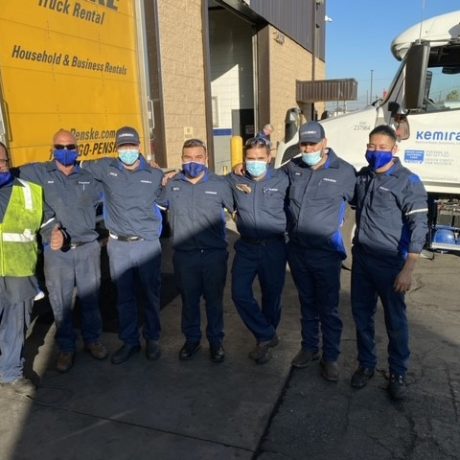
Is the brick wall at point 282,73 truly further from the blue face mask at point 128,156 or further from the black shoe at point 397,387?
the black shoe at point 397,387

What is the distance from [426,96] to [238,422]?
4.64 metres

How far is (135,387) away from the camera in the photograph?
352cm

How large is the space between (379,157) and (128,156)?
191 centimetres

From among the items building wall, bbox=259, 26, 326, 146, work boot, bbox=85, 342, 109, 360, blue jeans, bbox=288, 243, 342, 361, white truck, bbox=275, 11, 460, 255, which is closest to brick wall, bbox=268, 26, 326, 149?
building wall, bbox=259, 26, 326, 146

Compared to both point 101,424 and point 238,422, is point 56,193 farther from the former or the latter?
point 238,422

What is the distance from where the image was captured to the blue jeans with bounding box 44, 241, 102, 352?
3.68 m

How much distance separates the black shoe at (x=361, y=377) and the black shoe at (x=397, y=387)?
19cm

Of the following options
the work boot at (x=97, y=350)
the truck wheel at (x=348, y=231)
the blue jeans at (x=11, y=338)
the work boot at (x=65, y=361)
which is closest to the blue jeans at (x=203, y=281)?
the work boot at (x=97, y=350)

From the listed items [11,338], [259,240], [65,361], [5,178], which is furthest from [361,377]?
[5,178]

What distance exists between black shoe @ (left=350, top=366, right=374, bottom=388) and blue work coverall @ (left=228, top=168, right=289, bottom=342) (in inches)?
30.0

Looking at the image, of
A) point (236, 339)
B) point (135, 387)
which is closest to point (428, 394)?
point (236, 339)

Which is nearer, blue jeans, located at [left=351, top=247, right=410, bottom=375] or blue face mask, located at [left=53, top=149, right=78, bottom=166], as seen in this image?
blue jeans, located at [left=351, top=247, right=410, bottom=375]

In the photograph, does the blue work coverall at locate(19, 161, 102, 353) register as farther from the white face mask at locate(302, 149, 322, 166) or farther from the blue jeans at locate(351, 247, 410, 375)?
the blue jeans at locate(351, 247, 410, 375)

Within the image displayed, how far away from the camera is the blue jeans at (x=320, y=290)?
11.3ft
